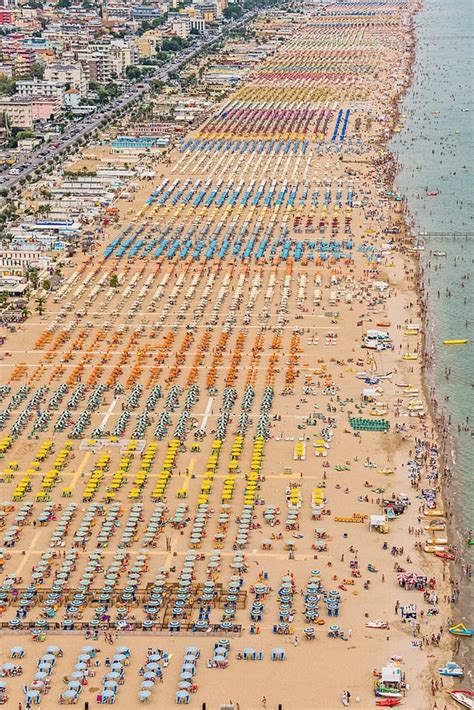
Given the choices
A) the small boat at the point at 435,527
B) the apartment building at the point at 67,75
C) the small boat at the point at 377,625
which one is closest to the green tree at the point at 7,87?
the apartment building at the point at 67,75

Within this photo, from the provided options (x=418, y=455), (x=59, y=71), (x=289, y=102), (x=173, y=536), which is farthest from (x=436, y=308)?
(x=59, y=71)

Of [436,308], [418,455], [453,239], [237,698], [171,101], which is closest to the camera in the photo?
[237,698]

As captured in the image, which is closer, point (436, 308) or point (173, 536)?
point (173, 536)

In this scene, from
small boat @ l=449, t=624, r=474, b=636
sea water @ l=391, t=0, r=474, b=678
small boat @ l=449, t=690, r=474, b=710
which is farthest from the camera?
sea water @ l=391, t=0, r=474, b=678

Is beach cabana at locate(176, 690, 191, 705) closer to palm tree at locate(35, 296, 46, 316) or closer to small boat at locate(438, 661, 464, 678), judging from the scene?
small boat at locate(438, 661, 464, 678)

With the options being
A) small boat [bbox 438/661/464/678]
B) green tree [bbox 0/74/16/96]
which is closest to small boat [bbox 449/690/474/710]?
small boat [bbox 438/661/464/678]

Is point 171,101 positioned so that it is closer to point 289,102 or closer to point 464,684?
point 289,102

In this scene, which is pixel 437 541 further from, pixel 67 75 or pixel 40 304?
pixel 67 75
